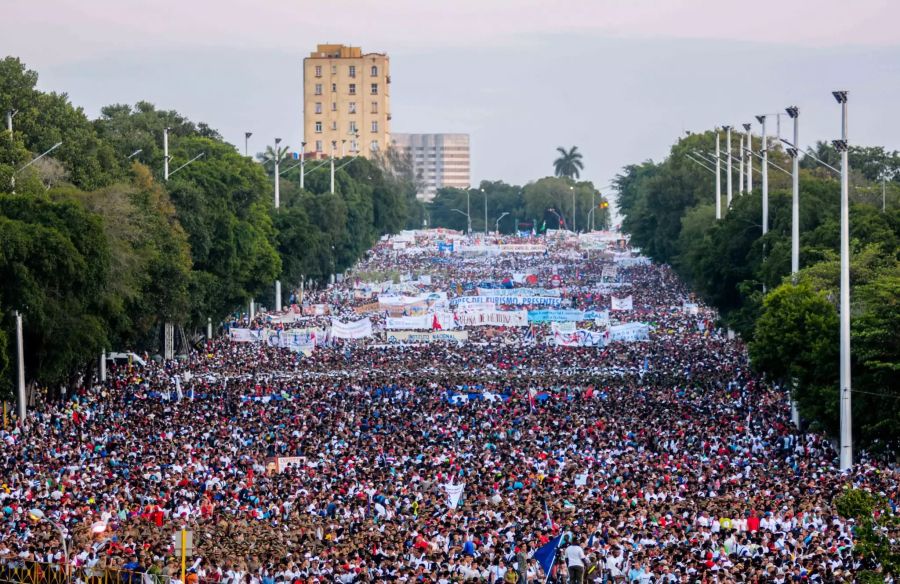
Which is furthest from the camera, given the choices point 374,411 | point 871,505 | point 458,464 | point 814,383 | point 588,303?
point 588,303

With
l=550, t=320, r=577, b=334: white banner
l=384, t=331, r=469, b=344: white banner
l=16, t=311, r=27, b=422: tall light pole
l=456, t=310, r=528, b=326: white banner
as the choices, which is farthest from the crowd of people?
l=456, t=310, r=528, b=326: white banner

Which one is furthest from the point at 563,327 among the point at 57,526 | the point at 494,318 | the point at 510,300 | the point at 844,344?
the point at 57,526

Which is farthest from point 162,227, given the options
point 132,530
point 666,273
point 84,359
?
point 666,273

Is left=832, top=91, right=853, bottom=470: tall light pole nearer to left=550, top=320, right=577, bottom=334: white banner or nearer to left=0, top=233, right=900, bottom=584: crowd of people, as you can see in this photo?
left=0, top=233, right=900, bottom=584: crowd of people

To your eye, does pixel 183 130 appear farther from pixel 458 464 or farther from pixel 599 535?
pixel 599 535

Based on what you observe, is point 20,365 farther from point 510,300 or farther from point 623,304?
point 623,304

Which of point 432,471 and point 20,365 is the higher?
point 20,365

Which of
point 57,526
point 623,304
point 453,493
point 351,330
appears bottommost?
point 453,493
